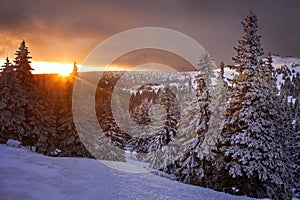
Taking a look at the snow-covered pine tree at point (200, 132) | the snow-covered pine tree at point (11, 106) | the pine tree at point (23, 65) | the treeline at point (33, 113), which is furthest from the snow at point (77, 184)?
the pine tree at point (23, 65)

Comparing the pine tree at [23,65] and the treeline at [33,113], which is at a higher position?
the pine tree at [23,65]

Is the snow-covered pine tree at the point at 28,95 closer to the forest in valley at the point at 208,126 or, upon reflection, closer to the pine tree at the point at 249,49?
the forest in valley at the point at 208,126

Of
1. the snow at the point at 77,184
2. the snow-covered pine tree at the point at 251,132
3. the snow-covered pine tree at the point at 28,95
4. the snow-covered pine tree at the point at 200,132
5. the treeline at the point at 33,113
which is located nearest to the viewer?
the snow at the point at 77,184

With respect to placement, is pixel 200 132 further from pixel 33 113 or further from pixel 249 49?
pixel 33 113

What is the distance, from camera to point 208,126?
83.6 ft

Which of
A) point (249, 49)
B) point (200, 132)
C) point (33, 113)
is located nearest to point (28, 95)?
point (33, 113)

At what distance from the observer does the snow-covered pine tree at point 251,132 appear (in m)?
19.1

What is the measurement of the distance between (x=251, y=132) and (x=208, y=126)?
20.2 ft

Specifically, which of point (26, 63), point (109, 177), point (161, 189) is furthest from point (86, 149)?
point (161, 189)

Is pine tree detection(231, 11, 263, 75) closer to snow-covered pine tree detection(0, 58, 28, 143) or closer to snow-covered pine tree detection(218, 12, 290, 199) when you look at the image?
snow-covered pine tree detection(218, 12, 290, 199)

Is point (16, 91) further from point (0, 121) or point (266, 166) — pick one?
point (266, 166)

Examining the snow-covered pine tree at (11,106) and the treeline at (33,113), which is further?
the treeline at (33,113)

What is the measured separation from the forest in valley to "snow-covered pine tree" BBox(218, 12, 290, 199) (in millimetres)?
70

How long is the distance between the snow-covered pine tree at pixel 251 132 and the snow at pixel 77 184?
4.90m
